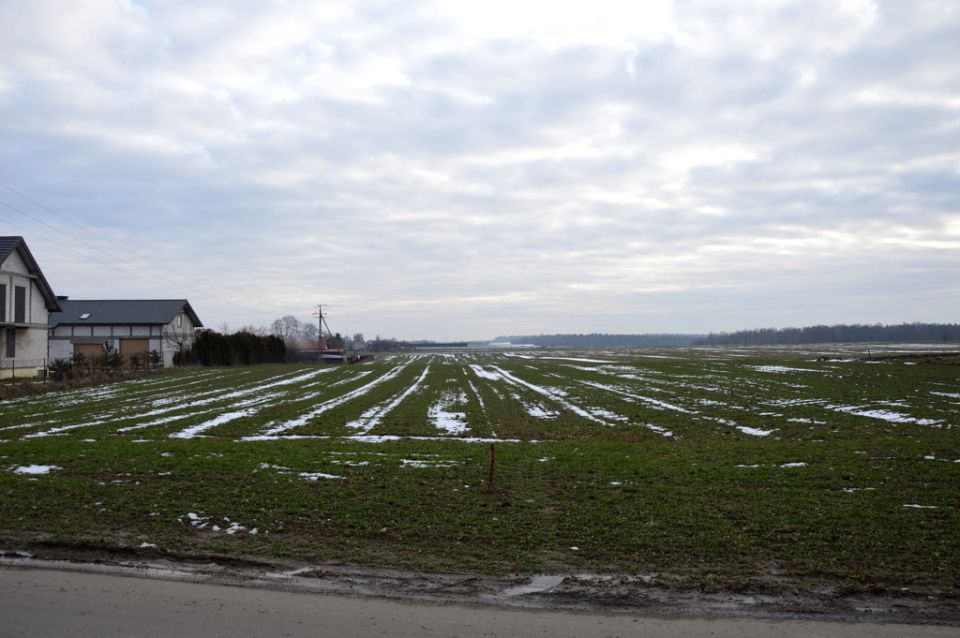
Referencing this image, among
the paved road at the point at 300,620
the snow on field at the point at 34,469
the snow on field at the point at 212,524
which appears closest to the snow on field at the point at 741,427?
the paved road at the point at 300,620

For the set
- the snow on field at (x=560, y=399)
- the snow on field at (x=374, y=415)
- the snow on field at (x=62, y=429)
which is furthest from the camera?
the snow on field at (x=560, y=399)

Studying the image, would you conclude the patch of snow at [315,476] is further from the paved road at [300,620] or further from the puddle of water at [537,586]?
the puddle of water at [537,586]

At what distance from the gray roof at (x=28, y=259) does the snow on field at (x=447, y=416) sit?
3035cm

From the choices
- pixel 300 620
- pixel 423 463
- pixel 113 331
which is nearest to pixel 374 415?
pixel 423 463

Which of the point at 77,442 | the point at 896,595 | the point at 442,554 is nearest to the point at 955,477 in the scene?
the point at 896,595

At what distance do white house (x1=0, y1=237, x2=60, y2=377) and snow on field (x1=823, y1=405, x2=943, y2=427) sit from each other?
43.2 m

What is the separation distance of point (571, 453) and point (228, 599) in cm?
849

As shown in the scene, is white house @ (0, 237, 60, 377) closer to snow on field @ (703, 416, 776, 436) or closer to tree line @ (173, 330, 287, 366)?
tree line @ (173, 330, 287, 366)

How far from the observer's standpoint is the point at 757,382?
114ft

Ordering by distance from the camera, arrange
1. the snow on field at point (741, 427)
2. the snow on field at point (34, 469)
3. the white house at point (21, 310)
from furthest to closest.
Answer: the white house at point (21, 310) → the snow on field at point (741, 427) → the snow on field at point (34, 469)

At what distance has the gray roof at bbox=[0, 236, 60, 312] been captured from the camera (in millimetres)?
40250

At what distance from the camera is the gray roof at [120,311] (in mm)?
67125

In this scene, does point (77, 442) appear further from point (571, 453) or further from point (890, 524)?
point (890, 524)

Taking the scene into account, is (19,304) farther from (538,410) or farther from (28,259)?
(538,410)
